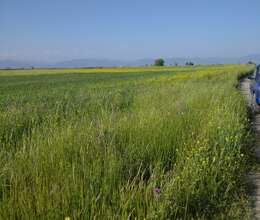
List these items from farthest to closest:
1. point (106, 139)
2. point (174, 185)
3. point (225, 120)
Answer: point (225, 120) < point (106, 139) < point (174, 185)

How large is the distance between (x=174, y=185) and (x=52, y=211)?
139cm

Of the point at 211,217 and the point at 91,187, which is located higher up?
the point at 91,187

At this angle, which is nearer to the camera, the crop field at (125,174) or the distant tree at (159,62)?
the crop field at (125,174)

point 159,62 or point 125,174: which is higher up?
point 125,174

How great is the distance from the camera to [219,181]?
519 centimetres

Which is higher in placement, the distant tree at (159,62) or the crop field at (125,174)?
the crop field at (125,174)

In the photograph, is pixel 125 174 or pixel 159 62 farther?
pixel 159 62

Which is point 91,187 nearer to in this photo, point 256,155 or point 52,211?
point 52,211

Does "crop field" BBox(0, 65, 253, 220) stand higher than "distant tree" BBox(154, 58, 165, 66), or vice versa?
"crop field" BBox(0, 65, 253, 220)

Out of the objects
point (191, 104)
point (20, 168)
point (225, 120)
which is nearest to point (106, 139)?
point (20, 168)

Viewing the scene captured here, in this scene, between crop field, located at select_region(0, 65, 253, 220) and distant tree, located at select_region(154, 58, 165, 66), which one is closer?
crop field, located at select_region(0, 65, 253, 220)

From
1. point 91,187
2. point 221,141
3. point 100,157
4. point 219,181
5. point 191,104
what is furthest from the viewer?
point 191,104

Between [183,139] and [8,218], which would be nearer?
[8,218]

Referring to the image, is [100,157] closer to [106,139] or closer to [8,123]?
[106,139]
